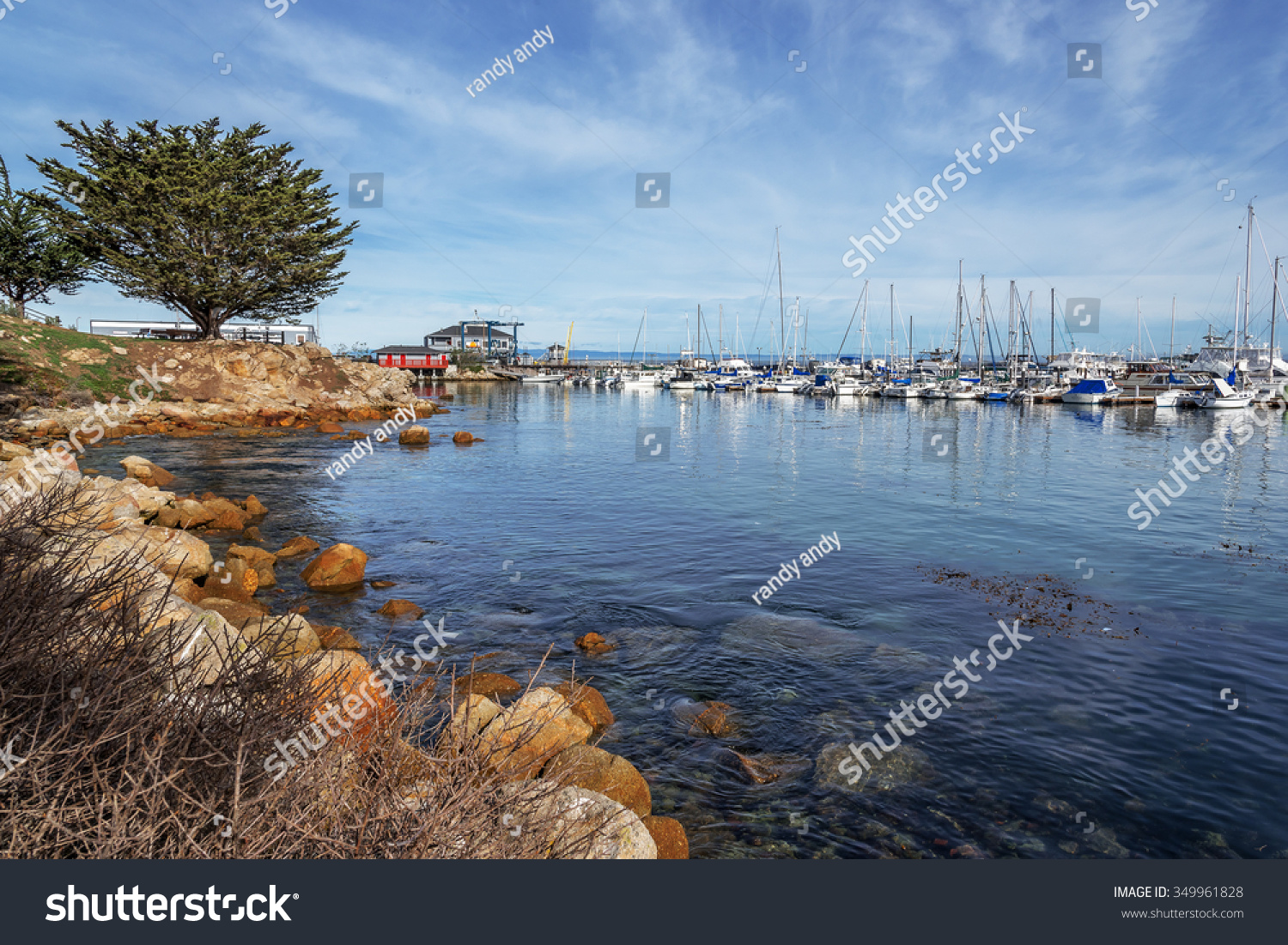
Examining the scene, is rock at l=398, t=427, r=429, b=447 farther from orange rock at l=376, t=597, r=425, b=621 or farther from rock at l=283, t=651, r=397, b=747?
rock at l=283, t=651, r=397, b=747

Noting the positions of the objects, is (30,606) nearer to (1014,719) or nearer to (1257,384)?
(1014,719)

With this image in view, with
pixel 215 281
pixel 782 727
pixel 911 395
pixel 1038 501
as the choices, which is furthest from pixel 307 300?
pixel 911 395

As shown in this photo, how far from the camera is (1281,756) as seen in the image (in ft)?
28.6

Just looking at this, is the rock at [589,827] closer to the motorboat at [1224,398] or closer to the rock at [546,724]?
the rock at [546,724]

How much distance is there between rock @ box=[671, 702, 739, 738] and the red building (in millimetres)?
121508

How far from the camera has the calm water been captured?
7.75 meters

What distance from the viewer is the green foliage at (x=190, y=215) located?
49.8 meters

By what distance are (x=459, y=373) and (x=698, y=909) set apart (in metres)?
137

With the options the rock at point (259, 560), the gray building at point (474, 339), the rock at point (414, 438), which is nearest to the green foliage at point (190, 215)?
the rock at point (414, 438)

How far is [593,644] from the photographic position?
39.3ft

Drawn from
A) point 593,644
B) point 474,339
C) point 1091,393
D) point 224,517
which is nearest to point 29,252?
point 224,517

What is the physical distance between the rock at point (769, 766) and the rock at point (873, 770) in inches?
8.1

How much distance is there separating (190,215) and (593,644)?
55.5 meters

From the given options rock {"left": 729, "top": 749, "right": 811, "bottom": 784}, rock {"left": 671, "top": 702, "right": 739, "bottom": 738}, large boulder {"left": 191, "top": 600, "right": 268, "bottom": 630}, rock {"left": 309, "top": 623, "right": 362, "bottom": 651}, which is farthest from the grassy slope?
rock {"left": 729, "top": 749, "right": 811, "bottom": 784}
